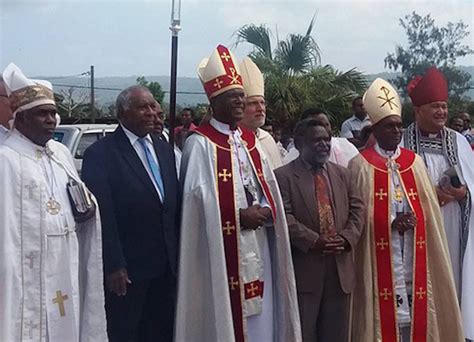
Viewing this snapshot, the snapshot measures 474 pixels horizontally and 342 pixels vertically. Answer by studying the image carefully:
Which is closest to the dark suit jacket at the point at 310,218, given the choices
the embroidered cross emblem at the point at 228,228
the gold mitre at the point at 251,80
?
the embroidered cross emblem at the point at 228,228

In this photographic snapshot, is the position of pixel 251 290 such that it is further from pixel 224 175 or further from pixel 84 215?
pixel 84 215

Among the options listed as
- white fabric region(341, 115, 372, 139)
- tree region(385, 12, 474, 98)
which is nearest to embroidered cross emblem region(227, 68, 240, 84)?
white fabric region(341, 115, 372, 139)

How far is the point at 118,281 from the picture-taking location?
14.8ft

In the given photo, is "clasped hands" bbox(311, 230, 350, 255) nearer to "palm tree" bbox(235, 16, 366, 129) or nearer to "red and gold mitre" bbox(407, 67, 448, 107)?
"red and gold mitre" bbox(407, 67, 448, 107)

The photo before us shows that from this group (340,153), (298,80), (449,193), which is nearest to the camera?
(449,193)

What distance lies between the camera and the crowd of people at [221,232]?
417 cm

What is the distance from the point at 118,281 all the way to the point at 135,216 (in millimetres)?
453

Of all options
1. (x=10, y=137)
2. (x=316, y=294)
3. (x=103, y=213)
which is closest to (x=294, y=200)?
(x=316, y=294)

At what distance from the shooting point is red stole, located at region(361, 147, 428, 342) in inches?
205

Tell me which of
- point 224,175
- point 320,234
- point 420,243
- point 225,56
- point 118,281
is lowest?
point 118,281

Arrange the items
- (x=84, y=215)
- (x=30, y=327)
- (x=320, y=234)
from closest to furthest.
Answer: (x=30, y=327)
(x=84, y=215)
(x=320, y=234)

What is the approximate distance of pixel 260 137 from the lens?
250 inches

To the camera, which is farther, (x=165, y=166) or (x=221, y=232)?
(x=165, y=166)

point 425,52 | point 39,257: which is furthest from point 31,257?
point 425,52
